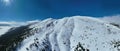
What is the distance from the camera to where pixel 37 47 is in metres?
56.9

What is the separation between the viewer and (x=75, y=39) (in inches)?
2229

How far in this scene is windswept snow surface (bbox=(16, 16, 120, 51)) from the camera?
51.9 m

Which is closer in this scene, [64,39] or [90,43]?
[90,43]

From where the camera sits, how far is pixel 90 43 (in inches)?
2120

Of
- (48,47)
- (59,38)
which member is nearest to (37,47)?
(48,47)

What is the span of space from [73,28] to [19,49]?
19.1m

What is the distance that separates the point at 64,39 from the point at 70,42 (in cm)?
349

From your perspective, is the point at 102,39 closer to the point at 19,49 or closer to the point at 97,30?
the point at 97,30

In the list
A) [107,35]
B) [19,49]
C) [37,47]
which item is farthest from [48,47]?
[107,35]

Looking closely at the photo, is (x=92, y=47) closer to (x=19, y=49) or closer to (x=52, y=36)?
(x=52, y=36)

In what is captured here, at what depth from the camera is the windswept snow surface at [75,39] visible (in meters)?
51.9

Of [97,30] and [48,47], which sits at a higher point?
[97,30]

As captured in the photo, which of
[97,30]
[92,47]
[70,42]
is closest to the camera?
[92,47]

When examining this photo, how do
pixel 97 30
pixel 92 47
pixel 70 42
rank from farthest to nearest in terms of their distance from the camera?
1. pixel 97 30
2. pixel 70 42
3. pixel 92 47
